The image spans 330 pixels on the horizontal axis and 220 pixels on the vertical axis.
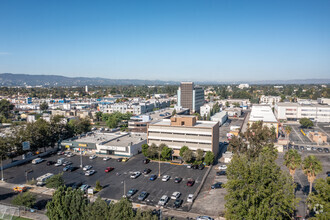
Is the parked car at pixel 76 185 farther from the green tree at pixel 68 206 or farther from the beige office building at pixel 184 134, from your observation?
the beige office building at pixel 184 134

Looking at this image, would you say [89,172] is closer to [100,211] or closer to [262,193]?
[100,211]

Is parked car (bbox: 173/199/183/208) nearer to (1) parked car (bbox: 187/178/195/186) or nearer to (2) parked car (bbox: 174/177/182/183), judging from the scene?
(1) parked car (bbox: 187/178/195/186)

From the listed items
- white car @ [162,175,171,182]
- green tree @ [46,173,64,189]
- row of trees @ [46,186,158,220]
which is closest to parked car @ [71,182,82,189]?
green tree @ [46,173,64,189]

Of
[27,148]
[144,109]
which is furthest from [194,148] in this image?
[144,109]

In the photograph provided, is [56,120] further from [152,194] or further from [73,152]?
[152,194]

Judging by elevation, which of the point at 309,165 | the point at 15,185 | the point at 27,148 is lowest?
the point at 15,185

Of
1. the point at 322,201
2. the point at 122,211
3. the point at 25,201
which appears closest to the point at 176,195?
the point at 122,211
